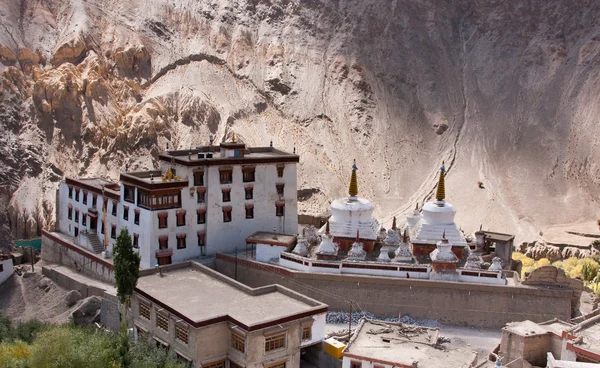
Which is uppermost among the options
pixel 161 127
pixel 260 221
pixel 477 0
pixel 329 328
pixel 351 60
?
pixel 477 0

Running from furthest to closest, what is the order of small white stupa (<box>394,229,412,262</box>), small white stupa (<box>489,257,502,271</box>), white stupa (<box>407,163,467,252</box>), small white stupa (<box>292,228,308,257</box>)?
small white stupa (<box>292,228,308,257</box>)
white stupa (<box>407,163,467,252</box>)
small white stupa (<box>394,229,412,262</box>)
small white stupa (<box>489,257,502,271</box>)

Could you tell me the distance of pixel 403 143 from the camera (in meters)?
71.0

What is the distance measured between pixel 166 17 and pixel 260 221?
1586 inches

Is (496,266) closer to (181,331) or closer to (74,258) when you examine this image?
(181,331)

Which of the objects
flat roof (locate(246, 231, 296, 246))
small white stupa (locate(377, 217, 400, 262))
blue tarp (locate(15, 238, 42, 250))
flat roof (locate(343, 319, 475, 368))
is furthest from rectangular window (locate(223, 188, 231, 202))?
blue tarp (locate(15, 238, 42, 250))

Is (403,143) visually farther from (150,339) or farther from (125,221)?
(150,339)

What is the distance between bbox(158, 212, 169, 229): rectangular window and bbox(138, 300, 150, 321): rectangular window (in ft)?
26.0

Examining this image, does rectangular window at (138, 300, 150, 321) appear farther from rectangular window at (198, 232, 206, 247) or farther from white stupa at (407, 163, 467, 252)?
white stupa at (407, 163, 467, 252)

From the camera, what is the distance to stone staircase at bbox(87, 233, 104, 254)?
144 feet

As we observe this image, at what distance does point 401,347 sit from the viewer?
1168 inches

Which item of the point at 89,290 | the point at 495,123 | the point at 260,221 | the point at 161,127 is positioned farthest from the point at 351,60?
the point at 89,290

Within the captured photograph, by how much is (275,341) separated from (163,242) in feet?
42.3

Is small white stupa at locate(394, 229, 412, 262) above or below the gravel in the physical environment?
above

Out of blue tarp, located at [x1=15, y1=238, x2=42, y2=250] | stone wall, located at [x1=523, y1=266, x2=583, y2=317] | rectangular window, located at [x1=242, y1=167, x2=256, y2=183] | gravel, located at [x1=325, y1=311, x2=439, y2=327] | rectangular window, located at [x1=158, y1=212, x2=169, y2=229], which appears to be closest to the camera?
stone wall, located at [x1=523, y1=266, x2=583, y2=317]
